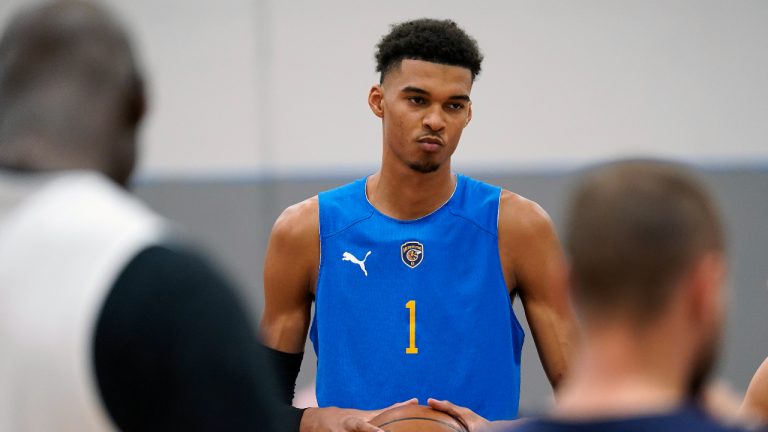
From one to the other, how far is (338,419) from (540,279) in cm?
65

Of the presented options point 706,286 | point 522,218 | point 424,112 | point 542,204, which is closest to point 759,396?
point 522,218

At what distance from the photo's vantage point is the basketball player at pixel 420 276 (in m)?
3.02

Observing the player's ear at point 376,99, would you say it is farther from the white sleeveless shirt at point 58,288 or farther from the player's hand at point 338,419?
the white sleeveless shirt at point 58,288

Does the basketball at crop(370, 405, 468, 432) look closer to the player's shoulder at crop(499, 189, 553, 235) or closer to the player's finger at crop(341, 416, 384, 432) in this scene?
the player's finger at crop(341, 416, 384, 432)

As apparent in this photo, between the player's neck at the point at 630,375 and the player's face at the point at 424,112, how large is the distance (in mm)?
1968

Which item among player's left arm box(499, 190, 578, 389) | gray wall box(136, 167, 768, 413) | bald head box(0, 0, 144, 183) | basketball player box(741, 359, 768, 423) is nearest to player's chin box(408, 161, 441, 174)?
player's left arm box(499, 190, 578, 389)

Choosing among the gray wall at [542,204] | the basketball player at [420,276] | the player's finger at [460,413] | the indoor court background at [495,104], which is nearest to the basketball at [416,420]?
the player's finger at [460,413]

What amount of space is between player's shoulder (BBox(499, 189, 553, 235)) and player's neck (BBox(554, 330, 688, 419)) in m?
1.96

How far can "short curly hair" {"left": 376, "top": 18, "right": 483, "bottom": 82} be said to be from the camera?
323 centimetres

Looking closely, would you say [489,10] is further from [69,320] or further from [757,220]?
[69,320]

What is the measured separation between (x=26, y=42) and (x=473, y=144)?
4.74 meters

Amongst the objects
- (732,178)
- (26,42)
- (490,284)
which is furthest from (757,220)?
(26,42)

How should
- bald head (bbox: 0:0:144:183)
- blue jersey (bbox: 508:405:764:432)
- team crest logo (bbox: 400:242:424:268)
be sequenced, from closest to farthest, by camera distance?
blue jersey (bbox: 508:405:764:432), bald head (bbox: 0:0:144:183), team crest logo (bbox: 400:242:424:268)

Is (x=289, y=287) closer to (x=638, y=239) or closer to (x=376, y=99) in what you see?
(x=376, y=99)
